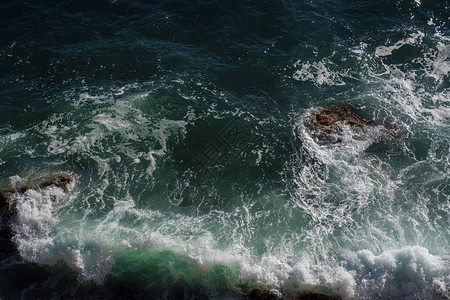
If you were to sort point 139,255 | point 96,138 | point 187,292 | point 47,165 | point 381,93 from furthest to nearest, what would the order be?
point 381,93
point 96,138
point 47,165
point 139,255
point 187,292

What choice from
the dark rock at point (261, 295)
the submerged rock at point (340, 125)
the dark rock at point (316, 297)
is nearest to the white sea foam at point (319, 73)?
the submerged rock at point (340, 125)

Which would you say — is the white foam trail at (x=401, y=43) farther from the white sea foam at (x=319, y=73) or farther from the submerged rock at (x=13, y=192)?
the submerged rock at (x=13, y=192)

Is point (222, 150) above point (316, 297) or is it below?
above

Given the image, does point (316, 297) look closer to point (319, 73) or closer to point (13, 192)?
point (13, 192)

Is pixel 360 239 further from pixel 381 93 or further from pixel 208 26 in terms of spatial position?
pixel 208 26

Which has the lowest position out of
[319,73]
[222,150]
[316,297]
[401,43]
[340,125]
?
[316,297]

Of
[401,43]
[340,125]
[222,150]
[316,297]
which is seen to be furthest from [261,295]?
[401,43]

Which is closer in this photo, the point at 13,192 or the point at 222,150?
the point at 13,192

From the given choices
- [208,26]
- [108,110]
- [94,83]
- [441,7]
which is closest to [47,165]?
[108,110]
